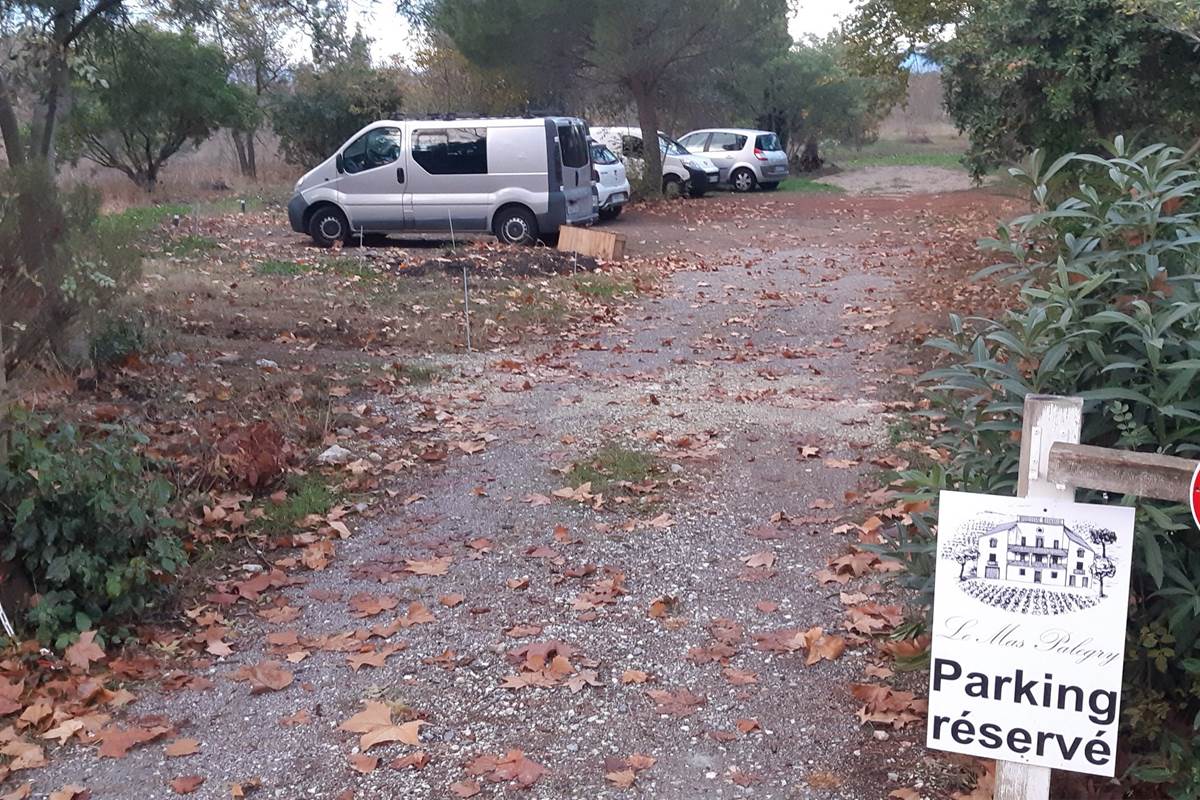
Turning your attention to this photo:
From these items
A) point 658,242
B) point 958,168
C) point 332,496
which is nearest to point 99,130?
point 658,242

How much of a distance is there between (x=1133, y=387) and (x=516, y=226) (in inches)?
620

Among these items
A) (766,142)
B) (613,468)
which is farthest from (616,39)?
(613,468)

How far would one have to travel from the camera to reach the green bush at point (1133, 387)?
10.2ft

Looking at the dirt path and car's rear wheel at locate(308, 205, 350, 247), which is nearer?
the dirt path

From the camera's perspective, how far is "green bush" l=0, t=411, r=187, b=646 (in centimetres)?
478

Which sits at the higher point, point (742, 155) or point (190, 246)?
point (742, 155)

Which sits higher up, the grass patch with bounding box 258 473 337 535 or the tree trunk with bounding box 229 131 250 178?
the tree trunk with bounding box 229 131 250 178

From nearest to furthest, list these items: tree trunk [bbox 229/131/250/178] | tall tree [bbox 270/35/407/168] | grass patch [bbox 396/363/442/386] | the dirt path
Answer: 1. the dirt path
2. grass patch [bbox 396/363/442/386]
3. tall tree [bbox 270/35/407/168]
4. tree trunk [bbox 229/131/250/178]

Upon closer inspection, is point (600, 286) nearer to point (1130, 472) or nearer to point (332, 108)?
point (1130, 472)

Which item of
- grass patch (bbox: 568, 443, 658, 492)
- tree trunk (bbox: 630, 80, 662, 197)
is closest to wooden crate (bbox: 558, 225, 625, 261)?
grass patch (bbox: 568, 443, 658, 492)

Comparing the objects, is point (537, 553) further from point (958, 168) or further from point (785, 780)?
point (958, 168)

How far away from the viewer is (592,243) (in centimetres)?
1762

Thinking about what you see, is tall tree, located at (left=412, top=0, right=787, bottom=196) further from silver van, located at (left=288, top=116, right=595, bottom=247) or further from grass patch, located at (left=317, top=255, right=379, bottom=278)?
grass patch, located at (left=317, top=255, right=379, bottom=278)

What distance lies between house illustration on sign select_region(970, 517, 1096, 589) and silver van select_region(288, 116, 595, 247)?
15709 millimetres
